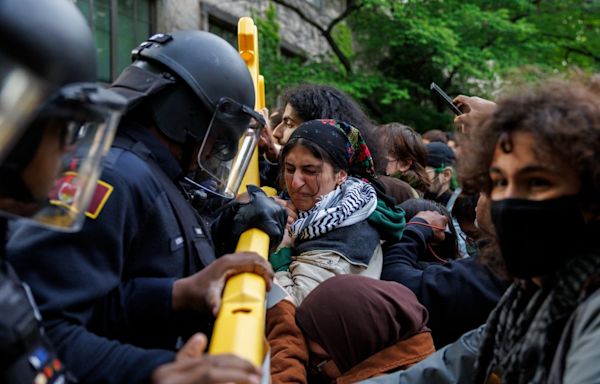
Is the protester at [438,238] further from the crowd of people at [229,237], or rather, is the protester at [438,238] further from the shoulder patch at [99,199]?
the shoulder patch at [99,199]

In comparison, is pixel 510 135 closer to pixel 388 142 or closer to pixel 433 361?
pixel 433 361

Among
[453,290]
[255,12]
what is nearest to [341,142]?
[453,290]

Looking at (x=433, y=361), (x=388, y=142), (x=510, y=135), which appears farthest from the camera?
(x=388, y=142)

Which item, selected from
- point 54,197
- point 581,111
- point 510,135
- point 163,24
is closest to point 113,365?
point 54,197

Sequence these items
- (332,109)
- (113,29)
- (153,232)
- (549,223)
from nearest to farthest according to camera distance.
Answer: (549,223) < (153,232) < (332,109) < (113,29)

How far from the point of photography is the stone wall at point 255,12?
10.6 metres

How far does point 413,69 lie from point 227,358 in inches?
504

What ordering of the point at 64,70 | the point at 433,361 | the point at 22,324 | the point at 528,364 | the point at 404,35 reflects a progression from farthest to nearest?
the point at 404,35
the point at 433,361
the point at 528,364
the point at 64,70
the point at 22,324

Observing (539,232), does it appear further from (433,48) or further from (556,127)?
(433,48)

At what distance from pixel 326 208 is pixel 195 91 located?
3.35 ft

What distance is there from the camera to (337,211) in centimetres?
311

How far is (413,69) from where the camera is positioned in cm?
1386

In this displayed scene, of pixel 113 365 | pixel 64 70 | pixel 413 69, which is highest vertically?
pixel 64 70

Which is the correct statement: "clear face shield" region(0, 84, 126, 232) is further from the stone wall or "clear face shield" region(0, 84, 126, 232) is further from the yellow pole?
the stone wall
